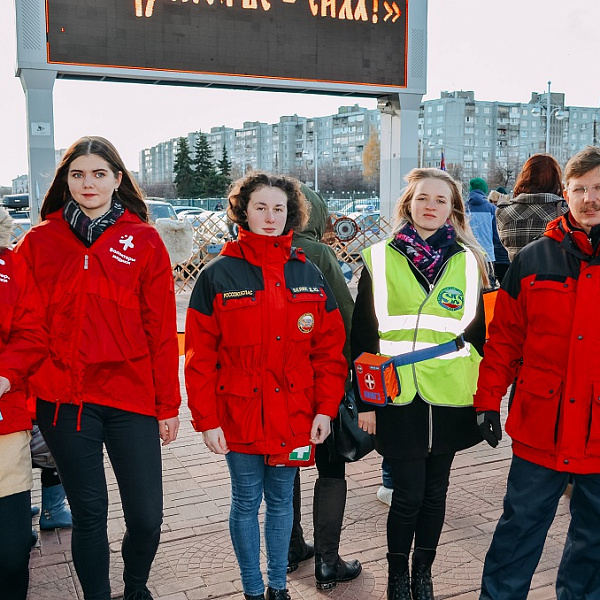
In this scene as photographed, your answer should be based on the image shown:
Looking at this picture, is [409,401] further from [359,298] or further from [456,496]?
[456,496]

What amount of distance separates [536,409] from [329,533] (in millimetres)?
1087

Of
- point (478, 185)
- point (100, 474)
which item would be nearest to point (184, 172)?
point (478, 185)

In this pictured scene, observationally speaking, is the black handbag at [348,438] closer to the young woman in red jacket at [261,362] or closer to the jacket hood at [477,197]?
the young woman in red jacket at [261,362]

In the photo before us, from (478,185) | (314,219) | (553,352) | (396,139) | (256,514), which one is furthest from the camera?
(396,139)

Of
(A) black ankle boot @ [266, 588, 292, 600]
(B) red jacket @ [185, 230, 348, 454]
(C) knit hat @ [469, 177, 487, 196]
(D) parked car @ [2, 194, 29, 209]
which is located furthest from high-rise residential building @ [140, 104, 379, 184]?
(A) black ankle boot @ [266, 588, 292, 600]

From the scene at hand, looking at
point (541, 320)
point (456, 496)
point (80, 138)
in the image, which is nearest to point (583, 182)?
point (541, 320)

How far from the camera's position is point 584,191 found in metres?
2.38

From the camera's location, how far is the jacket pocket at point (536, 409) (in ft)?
7.61

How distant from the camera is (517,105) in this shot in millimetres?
107000

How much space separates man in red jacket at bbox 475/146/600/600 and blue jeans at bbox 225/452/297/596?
2.49 ft

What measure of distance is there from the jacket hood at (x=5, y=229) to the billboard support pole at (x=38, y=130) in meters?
8.10

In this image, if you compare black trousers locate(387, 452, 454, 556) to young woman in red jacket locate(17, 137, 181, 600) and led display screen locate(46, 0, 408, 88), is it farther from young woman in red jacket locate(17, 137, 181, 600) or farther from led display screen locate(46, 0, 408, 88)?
led display screen locate(46, 0, 408, 88)

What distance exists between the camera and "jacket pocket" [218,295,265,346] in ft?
8.25

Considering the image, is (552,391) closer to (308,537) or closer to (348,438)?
(348,438)
